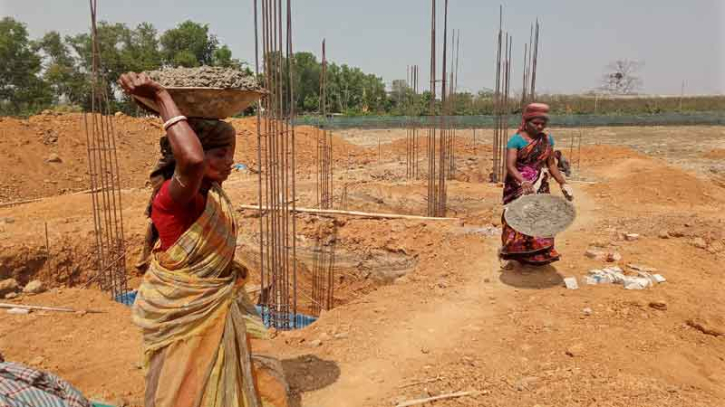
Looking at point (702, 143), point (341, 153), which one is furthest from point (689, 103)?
point (341, 153)

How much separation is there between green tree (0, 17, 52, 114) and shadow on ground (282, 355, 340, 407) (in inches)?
1146

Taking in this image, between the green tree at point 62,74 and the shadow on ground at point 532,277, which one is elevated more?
the green tree at point 62,74

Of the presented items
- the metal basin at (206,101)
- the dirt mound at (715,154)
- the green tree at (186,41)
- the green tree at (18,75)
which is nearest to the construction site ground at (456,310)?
the metal basin at (206,101)

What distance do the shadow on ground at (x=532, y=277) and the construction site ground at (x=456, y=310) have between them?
0.03 meters

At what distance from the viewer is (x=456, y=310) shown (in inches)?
155

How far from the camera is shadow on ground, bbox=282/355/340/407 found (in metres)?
2.86

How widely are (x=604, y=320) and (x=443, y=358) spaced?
135 centimetres

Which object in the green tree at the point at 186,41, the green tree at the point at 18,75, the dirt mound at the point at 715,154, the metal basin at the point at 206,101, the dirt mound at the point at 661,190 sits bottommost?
the dirt mound at the point at 661,190

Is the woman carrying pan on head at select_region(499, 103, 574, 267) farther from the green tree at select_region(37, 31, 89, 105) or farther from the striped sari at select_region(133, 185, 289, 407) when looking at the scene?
the green tree at select_region(37, 31, 89, 105)

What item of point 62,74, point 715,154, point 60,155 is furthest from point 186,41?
point 715,154

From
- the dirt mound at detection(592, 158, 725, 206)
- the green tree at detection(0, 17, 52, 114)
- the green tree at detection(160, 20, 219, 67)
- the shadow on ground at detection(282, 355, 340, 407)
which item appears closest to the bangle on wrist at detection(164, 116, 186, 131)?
the shadow on ground at detection(282, 355, 340, 407)

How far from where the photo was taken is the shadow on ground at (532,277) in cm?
436

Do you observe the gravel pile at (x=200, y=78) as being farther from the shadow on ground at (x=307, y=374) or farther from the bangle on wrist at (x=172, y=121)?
the shadow on ground at (x=307, y=374)

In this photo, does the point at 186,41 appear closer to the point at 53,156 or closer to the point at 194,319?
the point at 53,156
